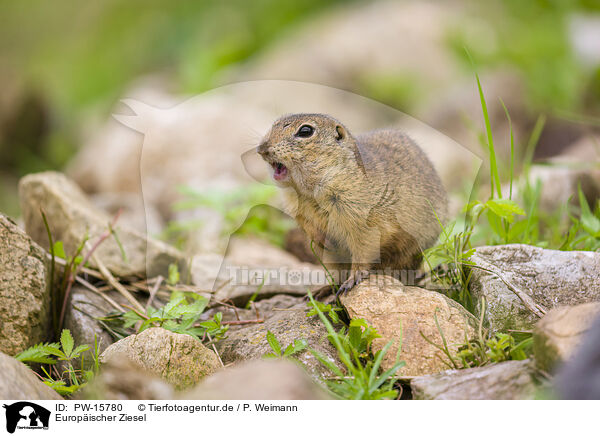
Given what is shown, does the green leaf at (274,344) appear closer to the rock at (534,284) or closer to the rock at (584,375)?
the rock at (534,284)

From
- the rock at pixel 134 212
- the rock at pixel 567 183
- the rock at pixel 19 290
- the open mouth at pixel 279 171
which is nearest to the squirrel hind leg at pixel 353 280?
the open mouth at pixel 279 171

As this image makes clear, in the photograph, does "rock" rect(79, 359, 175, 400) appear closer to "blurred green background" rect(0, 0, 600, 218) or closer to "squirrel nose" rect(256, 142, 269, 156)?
"squirrel nose" rect(256, 142, 269, 156)

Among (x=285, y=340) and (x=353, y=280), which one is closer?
(x=285, y=340)

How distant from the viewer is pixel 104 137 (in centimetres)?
716

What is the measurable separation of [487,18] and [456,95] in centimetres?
379

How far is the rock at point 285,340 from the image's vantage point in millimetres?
2373

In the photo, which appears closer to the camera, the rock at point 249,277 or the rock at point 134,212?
the rock at point 249,277

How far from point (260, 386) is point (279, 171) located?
49.8 inches

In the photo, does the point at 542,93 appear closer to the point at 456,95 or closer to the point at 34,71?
the point at 456,95

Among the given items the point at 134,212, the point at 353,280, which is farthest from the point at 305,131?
the point at 134,212

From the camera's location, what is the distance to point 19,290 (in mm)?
2492
